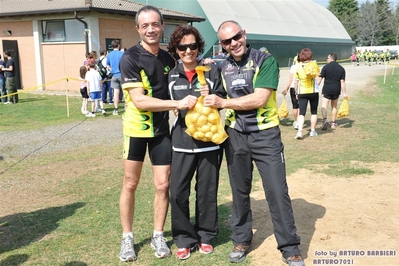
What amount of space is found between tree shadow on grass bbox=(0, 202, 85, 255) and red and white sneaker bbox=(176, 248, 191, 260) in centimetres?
161

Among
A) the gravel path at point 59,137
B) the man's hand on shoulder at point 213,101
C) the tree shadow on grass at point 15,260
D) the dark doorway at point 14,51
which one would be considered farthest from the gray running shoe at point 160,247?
the dark doorway at point 14,51

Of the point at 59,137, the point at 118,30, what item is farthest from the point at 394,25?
the point at 59,137

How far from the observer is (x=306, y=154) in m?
8.20

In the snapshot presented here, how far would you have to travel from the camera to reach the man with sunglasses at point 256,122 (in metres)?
3.75

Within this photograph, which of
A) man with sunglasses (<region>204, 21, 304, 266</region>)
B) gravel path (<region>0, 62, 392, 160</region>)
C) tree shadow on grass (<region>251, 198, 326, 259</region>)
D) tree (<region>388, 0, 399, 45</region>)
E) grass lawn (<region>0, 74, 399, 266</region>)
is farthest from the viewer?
tree (<region>388, 0, 399, 45</region>)

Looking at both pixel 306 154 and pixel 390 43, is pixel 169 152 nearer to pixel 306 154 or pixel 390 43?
pixel 306 154

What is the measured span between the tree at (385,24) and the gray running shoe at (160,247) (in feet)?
319

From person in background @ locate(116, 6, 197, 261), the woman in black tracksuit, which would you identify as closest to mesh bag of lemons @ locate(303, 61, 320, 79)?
the woman in black tracksuit

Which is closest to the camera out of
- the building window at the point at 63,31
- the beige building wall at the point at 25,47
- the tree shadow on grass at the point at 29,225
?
the tree shadow on grass at the point at 29,225

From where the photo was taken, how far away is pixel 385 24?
91.4 m

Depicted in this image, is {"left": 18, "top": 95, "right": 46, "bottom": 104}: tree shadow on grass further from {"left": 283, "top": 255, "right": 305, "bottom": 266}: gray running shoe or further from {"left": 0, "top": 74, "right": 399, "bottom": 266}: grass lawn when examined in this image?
{"left": 283, "top": 255, "right": 305, "bottom": 266}: gray running shoe

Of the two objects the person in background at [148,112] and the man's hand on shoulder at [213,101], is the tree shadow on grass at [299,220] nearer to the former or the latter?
the person in background at [148,112]

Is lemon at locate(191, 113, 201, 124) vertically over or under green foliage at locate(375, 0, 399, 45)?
under

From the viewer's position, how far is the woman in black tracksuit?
12.5 feet
